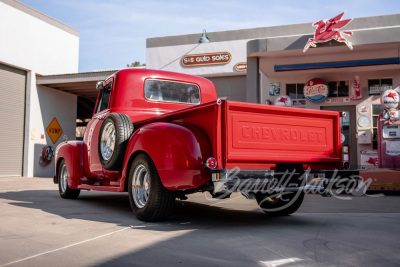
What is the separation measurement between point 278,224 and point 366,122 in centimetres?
888

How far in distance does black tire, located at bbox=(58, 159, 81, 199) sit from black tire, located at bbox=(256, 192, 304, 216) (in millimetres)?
3652

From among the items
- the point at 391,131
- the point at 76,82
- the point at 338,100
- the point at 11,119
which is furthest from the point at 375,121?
the point at 11,119

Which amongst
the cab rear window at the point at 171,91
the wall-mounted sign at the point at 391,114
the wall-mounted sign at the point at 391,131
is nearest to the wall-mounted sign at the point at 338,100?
the wall-mounted sign at the point at 391,114

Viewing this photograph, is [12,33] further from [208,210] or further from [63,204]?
[208,210]

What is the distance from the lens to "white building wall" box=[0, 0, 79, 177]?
16781 mm

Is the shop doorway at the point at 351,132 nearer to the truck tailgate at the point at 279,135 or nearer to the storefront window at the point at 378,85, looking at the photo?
the storefront window at the point at 378,85

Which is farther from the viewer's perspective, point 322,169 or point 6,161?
point 6,161

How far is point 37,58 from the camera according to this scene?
59.8 feet

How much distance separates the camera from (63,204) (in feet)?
22.4

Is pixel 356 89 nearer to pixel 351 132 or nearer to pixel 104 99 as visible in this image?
pixel 351 132

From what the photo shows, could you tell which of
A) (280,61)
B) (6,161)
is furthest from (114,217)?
(6,161)

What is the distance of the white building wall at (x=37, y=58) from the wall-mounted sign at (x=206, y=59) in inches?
263

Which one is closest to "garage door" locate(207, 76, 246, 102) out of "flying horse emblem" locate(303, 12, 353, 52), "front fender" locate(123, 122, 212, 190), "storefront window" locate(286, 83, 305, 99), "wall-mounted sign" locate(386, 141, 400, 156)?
"storefront window" locate(286, 83, 305, 99)

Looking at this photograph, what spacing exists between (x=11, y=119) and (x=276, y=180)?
15.4 meters
